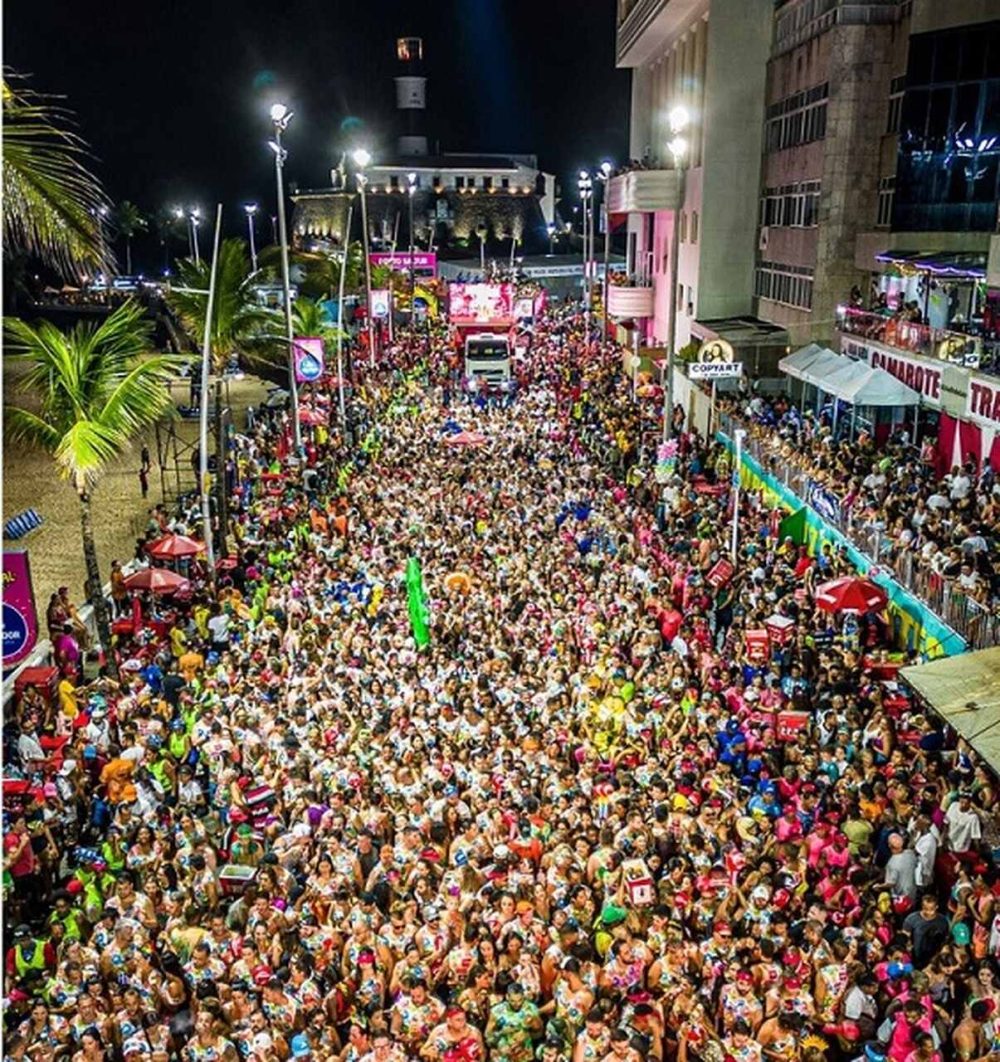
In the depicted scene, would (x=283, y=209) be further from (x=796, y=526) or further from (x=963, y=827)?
(x=963, y=827)

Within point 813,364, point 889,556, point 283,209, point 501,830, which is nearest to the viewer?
point 501,830

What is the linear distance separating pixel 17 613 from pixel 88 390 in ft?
15.7

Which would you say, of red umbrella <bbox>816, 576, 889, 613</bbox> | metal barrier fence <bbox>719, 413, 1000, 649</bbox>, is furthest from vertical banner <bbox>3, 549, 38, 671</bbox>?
metal barrier fence <bbox>719, 413, 1000, 649</bbox>

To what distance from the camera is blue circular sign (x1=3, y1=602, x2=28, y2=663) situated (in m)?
12.0

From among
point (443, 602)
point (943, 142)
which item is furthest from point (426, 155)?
point (443, 602)

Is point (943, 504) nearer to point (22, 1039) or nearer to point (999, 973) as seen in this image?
point (999, 973)

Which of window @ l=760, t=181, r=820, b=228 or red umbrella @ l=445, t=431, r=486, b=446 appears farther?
window @ l=760, t=181, r=820, b=228

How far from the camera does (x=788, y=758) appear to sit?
12.6 metres

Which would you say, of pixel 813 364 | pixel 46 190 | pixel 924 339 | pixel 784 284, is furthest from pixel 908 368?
pixel 46 190

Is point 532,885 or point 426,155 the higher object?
point 426,155

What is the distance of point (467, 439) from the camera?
30.1 metres

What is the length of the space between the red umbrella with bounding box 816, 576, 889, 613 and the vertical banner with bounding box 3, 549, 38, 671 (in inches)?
394

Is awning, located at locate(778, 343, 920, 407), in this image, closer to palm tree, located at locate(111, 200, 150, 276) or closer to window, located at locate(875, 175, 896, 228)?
window, located at locate(875, 175, 896, 228)

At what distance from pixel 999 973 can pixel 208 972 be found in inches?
244
